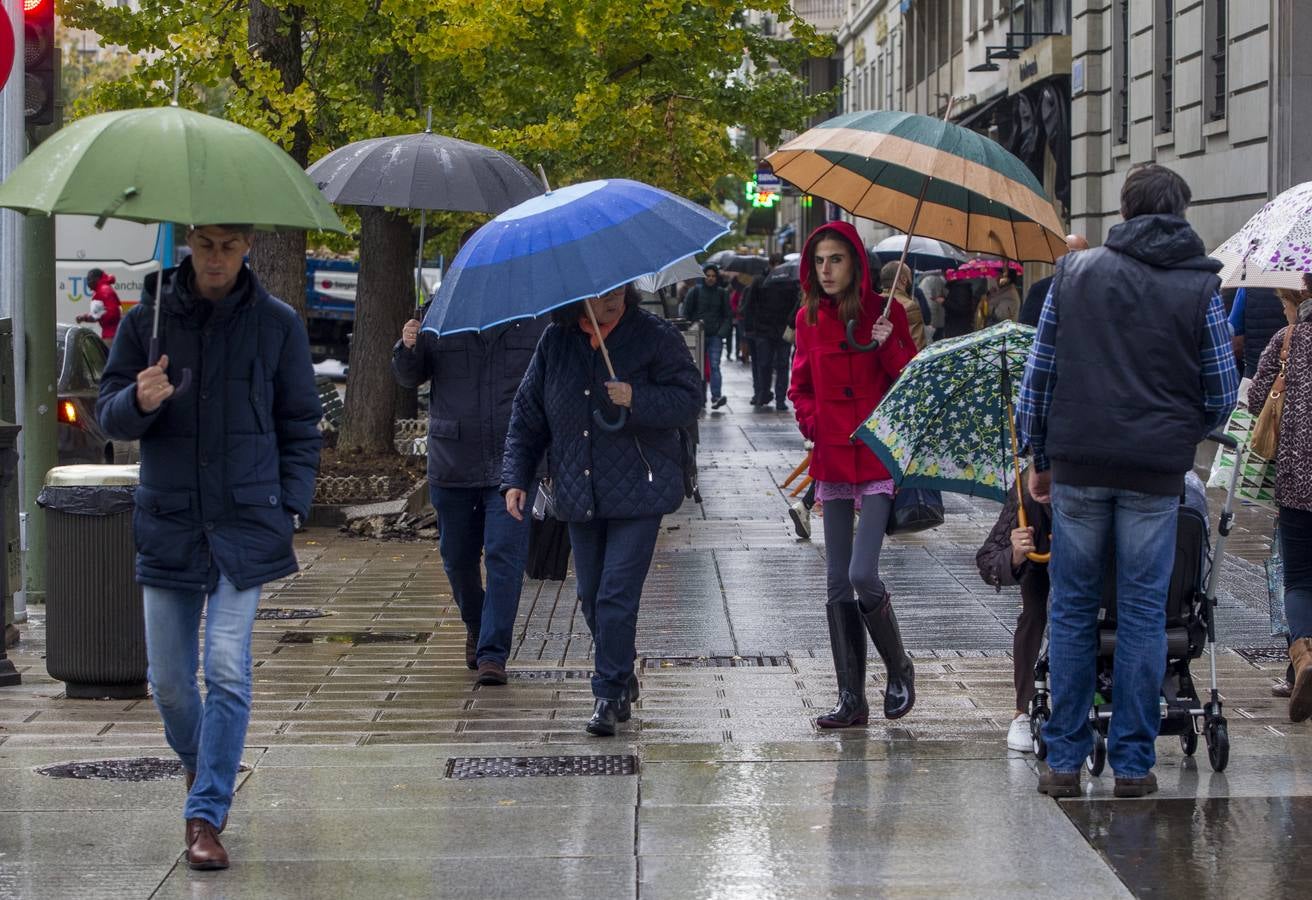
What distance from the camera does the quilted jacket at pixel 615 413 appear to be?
709 centimetres

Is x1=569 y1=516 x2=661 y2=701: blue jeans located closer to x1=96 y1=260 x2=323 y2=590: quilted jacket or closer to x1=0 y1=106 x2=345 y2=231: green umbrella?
x1=96 y1=260 x2=323 y2=590: quilted jacket

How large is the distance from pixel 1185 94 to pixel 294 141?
10.0 m

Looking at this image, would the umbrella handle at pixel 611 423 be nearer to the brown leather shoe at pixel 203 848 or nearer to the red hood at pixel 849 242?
the red hood at pixel 849 242

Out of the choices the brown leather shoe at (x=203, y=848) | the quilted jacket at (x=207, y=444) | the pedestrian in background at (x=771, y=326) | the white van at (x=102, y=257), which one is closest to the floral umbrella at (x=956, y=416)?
the quilted jacket at (x=207, y=444)

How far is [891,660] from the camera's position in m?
7.25

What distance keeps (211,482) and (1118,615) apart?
2725 millimetres

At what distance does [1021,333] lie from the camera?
6.70 metres

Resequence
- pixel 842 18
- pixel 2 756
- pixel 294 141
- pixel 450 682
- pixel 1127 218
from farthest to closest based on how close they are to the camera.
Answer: pixel 842 18 → pixel 294 141 → pixel 450 682 → pixel 2 756 → pixel 1127 218

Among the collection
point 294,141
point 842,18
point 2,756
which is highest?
point 842,18

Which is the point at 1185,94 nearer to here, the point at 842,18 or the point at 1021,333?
the point at 1021,333

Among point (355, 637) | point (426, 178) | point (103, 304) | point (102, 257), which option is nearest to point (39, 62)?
point (426, 178)

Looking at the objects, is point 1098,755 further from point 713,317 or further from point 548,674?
point 713,317

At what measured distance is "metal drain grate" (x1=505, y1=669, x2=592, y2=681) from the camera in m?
8.48

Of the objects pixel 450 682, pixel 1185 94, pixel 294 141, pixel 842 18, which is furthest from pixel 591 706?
pixel 842 18
